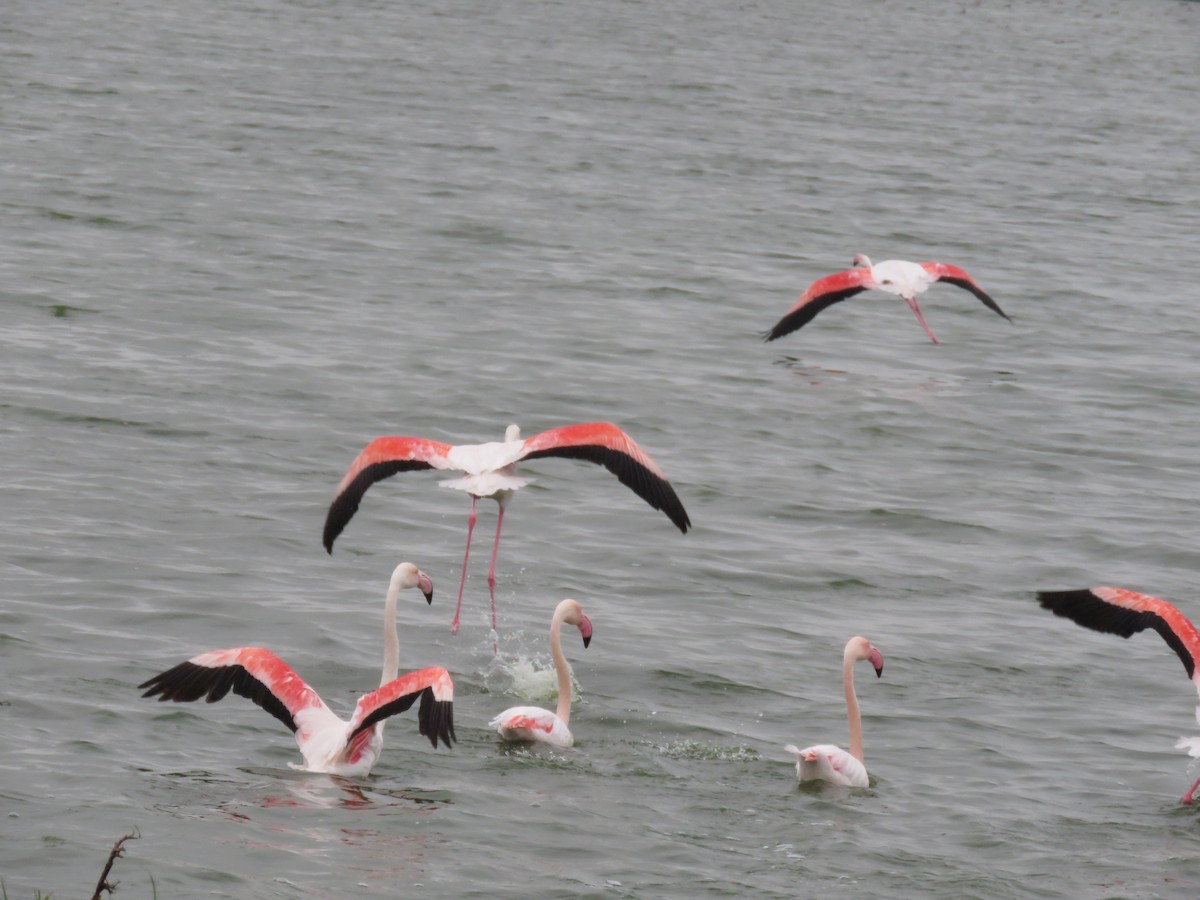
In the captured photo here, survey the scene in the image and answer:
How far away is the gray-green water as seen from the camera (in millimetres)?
7469

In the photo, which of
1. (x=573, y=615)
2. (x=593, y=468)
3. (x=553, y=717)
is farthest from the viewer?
(x=593, y=468)

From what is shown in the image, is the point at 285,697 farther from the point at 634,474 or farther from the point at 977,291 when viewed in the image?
the point at 977,291

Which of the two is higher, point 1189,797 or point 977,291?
point 977,291

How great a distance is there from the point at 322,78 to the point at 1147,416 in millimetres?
14600

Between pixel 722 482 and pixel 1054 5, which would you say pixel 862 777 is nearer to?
pixel 722 482

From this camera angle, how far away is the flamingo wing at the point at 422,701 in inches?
277

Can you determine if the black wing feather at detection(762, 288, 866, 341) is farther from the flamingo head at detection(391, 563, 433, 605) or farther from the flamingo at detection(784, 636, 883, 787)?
the flamingo head at detection(391, 563, 433, 605)

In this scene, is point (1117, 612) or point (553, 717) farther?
point (1117, 612)

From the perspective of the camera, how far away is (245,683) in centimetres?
772

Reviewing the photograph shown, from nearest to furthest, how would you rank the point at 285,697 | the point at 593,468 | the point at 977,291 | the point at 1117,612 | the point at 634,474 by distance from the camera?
1. the point at 285,697
2. the point at 1117,612
3. the point at 634,474
4. the point at 593,468
5. the point at 977,291

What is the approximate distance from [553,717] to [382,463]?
1.73m

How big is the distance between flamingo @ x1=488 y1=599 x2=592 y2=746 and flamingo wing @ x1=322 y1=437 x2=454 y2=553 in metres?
1.05

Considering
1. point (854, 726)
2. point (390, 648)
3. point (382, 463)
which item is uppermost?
point (382, 463)

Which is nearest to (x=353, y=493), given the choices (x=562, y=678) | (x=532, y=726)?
(x=562, y=678)
